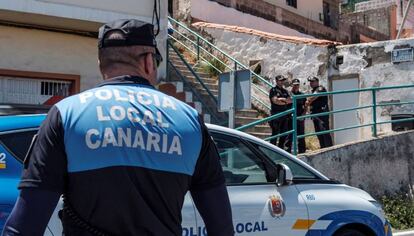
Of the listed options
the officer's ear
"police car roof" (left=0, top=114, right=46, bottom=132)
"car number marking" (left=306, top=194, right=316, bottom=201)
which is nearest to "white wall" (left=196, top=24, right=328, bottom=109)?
"car number marking" (left=306, top=194, right=316, bottom=201)

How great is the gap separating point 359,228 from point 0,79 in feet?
21.1

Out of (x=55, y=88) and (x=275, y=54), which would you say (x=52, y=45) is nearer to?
(x=55, y=88)

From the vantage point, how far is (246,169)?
4.99 meters

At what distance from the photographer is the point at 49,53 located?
9.93m

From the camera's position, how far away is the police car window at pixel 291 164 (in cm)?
511

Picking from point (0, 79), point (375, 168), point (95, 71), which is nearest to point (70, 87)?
point (95, 71)

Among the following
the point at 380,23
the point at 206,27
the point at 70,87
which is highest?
the point at 380,23

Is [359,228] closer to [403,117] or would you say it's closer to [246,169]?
[246,169]

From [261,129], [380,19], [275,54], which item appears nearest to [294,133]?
[261,129]

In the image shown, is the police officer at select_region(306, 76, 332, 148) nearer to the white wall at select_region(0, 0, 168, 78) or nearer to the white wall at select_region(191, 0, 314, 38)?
the white wall at select_region(0, 0, 168, 78)

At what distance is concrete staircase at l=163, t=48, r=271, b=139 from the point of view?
461 inches

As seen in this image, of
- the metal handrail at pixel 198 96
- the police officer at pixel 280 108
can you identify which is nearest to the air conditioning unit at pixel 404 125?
the police officer at pixel 280 108

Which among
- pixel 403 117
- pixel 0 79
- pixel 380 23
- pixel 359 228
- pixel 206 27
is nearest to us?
pixel 359 228

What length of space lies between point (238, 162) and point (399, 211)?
5285 millimetres
